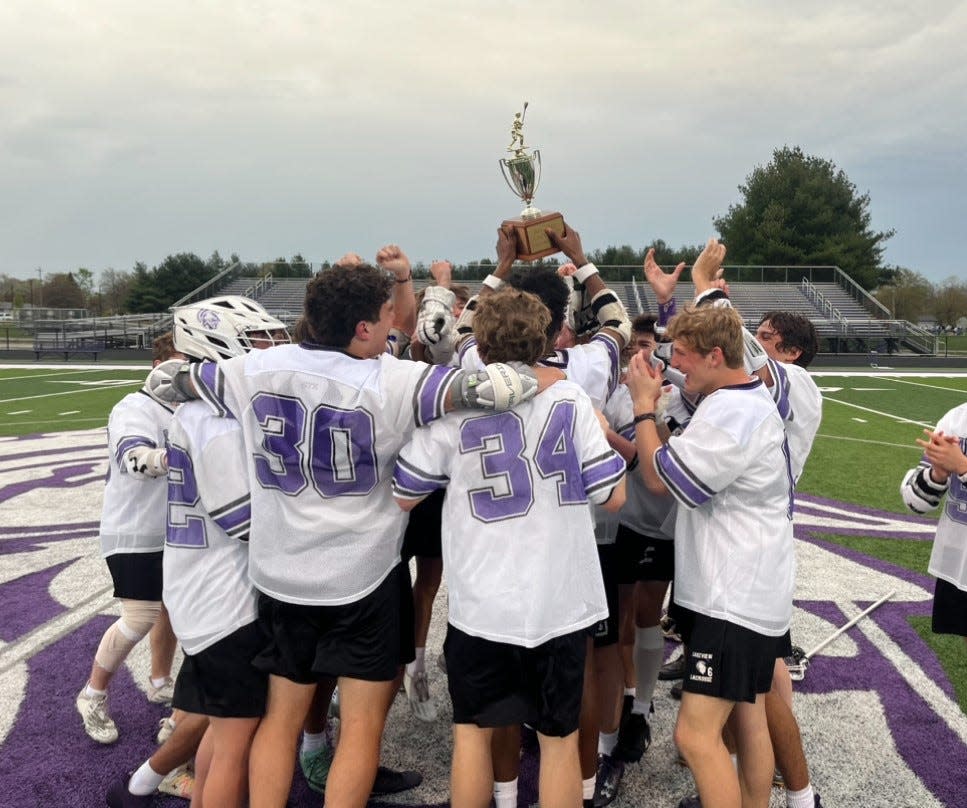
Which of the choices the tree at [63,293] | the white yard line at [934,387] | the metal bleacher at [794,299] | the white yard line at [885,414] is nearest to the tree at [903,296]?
the metal bleacher at [794,299]

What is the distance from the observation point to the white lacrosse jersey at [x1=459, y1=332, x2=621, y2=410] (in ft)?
10.4

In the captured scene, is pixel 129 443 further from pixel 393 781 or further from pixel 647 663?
pixel 647 663

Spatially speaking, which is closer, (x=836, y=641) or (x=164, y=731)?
(x=164, y=731)

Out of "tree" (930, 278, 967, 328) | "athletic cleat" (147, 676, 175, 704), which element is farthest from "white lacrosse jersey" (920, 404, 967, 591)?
"tree" (930, 278, 967, 328)

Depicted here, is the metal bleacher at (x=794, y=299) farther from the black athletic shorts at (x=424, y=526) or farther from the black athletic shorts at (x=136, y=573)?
the black athletic shorts at (x=136, y=573)

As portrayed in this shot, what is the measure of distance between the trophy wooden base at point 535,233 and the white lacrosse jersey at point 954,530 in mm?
1899

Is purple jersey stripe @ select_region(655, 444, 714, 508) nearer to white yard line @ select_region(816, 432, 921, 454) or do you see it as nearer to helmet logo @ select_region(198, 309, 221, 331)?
helmet logo @ select_region(198, 309, 221, 331)

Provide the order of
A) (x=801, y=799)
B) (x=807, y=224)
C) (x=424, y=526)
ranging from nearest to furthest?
(x=801, y=799)
(x=424, y=526)
(x=807, y=224)

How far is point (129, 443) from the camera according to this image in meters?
3.36

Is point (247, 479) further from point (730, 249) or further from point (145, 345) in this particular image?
point (730, 249)

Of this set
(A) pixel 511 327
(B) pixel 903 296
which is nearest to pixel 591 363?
(A) pixel 511 327

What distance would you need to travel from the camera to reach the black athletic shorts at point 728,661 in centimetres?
262

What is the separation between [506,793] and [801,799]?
3.90 ft

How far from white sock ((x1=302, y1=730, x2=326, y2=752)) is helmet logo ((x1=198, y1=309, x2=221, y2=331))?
1.88 m
